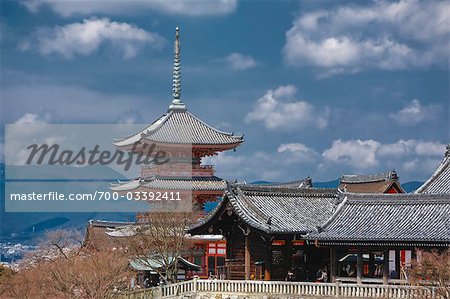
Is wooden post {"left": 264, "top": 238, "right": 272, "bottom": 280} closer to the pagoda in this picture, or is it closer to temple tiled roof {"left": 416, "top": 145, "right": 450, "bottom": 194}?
temple tiled roof {"left": 416, "top": 145, "right": 450, "bottom": 194}

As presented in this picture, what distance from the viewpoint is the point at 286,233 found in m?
38.2

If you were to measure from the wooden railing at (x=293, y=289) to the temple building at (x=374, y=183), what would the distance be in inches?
703

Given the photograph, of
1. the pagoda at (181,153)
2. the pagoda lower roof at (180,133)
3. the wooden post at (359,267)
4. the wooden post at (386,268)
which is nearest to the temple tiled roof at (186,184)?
the pagoda at (181,153)

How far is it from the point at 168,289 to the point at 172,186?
15.9 m

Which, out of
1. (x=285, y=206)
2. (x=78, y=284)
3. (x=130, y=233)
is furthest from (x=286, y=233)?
(x=130, y=233)

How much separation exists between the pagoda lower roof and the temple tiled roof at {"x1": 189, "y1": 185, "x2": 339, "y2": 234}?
14.8 m

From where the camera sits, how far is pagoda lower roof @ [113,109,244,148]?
57.0 m

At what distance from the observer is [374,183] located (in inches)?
2440

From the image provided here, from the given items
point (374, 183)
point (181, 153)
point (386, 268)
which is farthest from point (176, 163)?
point (386, 268)

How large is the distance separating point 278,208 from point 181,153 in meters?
17.3

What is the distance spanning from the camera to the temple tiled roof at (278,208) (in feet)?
128

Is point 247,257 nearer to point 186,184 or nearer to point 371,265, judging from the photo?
point 371,265

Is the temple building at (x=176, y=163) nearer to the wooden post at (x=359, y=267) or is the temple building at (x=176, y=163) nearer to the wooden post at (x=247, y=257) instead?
the wooden post at (x=247, y=257)

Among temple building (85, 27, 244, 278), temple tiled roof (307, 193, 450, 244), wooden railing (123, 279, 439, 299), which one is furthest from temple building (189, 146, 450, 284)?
temple building (85, 27, 244, 278)
